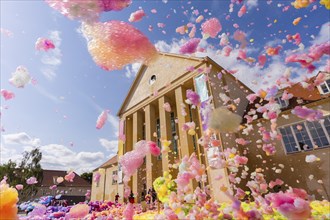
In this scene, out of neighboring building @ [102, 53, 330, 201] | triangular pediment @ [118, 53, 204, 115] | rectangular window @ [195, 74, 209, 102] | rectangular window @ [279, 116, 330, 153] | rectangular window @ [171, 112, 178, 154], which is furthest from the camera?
triangular pediment @ [118, 53, 204, 115]

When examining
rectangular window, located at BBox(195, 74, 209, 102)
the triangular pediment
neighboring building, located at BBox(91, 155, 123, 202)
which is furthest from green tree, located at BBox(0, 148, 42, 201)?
rectangular window, located at BBox(195, 74, 209, 102)

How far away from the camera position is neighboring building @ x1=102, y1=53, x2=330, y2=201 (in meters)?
13.1

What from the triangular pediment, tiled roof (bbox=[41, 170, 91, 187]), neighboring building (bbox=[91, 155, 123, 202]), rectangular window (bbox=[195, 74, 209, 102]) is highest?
the triangular pediment

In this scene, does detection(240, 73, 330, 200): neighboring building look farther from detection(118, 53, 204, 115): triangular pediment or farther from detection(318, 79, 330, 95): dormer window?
detection(118, 53, 204, 115): triangular pediment

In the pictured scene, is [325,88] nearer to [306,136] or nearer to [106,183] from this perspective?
[306,136]

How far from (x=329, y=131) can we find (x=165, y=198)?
10651mm

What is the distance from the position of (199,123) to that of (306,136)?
22.9ft

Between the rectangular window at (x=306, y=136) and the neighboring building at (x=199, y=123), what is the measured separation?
1.9 inches

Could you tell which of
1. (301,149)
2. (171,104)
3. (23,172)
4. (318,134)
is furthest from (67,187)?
A: (318,134)

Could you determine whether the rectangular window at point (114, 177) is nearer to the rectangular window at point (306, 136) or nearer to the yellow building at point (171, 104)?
the yellow building at point (171, 104)

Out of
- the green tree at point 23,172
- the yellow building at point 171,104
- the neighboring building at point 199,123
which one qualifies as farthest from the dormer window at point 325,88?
the green tree at point 23,172

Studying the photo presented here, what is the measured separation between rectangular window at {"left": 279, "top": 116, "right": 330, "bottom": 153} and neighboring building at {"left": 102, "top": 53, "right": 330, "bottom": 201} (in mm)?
49

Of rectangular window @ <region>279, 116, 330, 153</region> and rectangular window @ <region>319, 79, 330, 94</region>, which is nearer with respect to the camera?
rectangular window @ <region>279, 116, 330, 153</region>

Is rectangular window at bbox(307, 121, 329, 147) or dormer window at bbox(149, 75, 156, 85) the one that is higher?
dormer window at bbox(149, 75, 156, 85)
